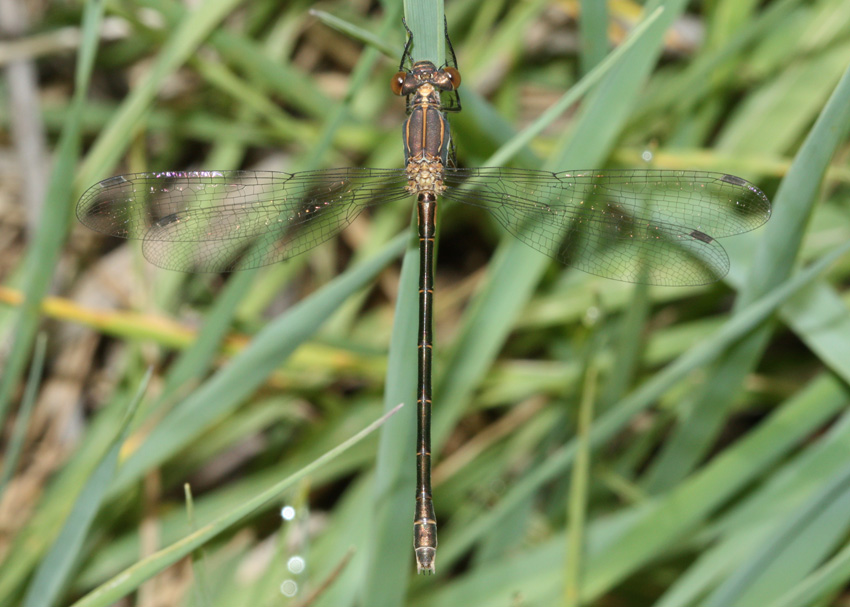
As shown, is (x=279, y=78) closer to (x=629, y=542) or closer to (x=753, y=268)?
(x=753, y=268)

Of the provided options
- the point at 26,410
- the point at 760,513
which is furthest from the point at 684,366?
the point at 26,410

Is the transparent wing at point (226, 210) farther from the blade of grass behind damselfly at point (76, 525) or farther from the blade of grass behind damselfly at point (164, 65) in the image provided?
the blade of grass behind damselfly at point (76, 525)

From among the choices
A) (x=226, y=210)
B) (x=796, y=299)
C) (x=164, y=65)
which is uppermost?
(x=164, y=65)

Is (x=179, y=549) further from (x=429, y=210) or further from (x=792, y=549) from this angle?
(x=792, y=549)

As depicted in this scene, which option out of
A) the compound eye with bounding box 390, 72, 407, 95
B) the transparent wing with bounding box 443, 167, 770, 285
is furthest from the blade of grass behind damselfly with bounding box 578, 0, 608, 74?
the compound eye with bounding box 390, 72, 407, 95

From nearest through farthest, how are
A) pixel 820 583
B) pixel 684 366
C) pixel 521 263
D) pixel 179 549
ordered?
1. pixel 179 549
2. pixel 820 583
3. pixel 684 366
4. pixel 521 263

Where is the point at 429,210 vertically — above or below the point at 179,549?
above
